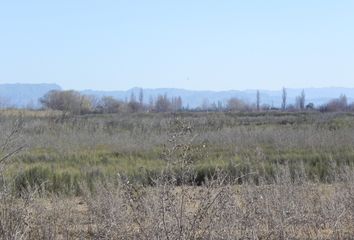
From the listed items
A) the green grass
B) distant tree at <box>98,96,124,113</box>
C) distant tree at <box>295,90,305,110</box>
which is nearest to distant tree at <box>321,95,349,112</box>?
distant tree at <box>295,90,305,110</box>

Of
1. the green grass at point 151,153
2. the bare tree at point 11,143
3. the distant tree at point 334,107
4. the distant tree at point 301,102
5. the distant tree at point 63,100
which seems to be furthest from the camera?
the distant tree at point 301,102

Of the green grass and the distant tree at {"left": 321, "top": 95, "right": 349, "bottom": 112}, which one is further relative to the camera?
the distant tree at {"left": 321, "top": 95, "right": 349, "bottom": 112}

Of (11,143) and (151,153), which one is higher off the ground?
(11,143)

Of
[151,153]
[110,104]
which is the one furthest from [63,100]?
[151,153]

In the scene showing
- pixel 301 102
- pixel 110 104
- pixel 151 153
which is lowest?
pixel 151 153

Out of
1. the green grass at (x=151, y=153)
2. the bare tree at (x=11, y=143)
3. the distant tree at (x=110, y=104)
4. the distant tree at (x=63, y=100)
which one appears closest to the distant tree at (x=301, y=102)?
the distant tree at (x=110, y=104)

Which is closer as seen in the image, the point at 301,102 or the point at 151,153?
the point at 151,153

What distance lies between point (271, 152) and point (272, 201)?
46.1ft

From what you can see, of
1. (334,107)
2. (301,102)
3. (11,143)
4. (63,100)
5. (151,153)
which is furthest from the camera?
(301,102)

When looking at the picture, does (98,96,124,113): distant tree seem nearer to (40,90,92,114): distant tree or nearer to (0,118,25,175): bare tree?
(40,90,92,114): distant tree

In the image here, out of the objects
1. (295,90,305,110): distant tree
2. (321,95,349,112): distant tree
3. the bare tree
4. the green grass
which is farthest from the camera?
(295,90,305,110): distant tree

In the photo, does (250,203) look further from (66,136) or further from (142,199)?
(66,136)

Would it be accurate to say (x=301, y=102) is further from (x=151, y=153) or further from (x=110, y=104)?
(x=151, y=153)

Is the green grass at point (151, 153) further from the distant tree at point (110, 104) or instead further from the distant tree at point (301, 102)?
the distant tree at point (301, 102)
